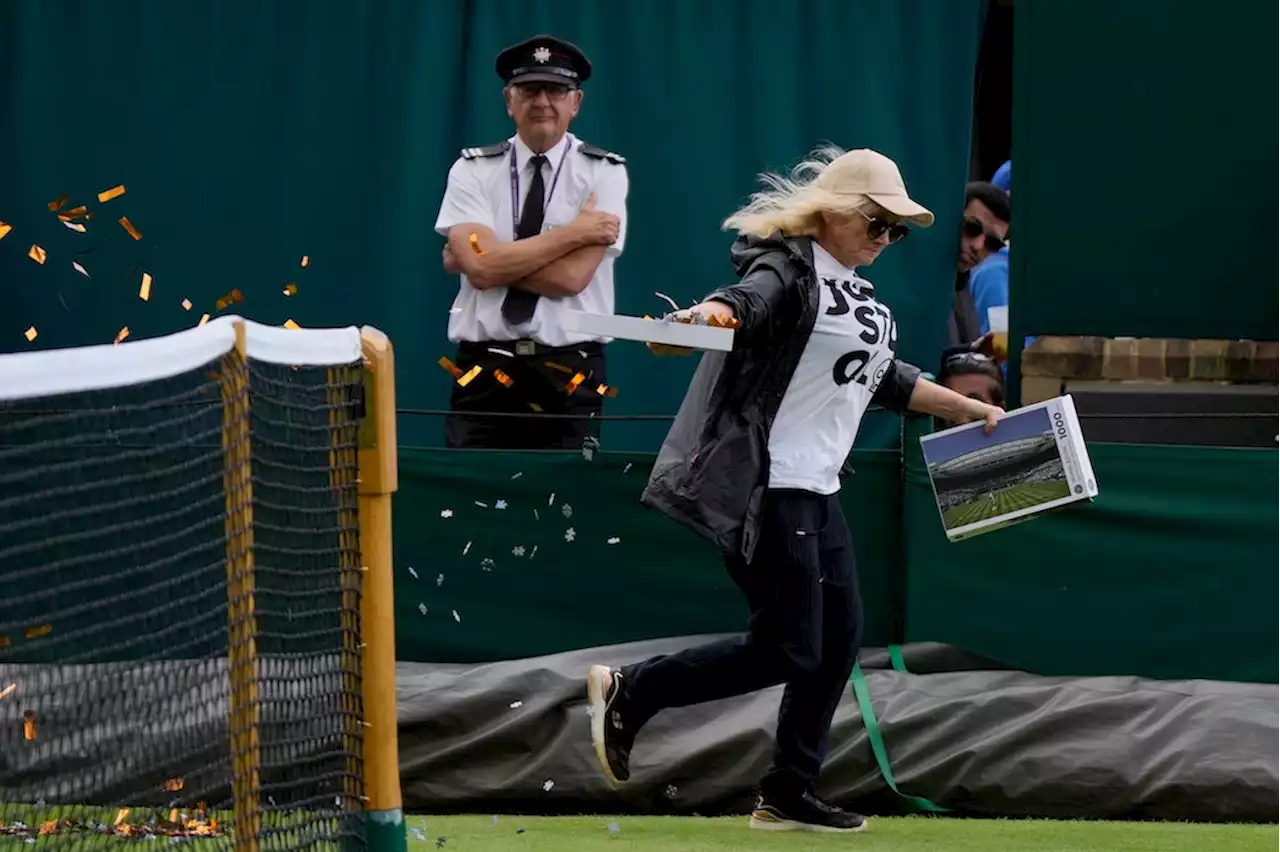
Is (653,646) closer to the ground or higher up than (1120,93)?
closer to the ground

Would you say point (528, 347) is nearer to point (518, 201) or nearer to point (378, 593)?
point (518, 201)

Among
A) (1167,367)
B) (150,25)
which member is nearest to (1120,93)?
(1167,367)

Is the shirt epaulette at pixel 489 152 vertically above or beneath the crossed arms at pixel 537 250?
above

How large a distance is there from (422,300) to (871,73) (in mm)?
2172

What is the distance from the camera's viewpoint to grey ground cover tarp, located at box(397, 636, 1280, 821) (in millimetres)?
7180

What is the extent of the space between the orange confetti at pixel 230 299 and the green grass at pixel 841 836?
129 inches

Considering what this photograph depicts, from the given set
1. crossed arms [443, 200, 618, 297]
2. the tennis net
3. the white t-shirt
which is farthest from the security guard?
the tennis net

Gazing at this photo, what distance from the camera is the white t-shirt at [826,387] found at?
20.9 feet

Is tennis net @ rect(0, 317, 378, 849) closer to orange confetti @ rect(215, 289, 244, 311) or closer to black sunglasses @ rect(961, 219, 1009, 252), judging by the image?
orange confetti @ rect(215, 289, 244, 311)

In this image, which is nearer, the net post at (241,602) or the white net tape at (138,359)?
the white net tape at (138,359)

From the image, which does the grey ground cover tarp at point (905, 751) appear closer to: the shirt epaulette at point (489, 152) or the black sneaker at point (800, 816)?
the black sneaker at point (800, 816)

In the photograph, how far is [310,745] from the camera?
4.81 m

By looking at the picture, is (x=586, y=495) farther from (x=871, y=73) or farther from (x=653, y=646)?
(x=871, y=73)

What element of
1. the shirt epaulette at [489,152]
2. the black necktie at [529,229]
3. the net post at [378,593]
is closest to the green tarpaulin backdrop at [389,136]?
the shirt epaulette at [489,152]
